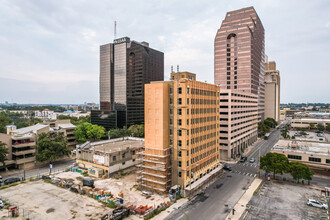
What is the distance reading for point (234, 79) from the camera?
457 feet

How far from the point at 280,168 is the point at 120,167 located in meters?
50.7

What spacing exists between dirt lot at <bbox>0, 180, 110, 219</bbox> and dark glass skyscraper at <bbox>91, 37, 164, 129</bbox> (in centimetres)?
8863

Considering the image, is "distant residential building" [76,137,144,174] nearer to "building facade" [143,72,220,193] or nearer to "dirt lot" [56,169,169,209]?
"dirt lot" [56,169,169,209]

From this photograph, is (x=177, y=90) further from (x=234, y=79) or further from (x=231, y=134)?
(x=234, y=79)

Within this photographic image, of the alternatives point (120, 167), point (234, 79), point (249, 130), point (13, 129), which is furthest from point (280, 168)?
point (13, 129)

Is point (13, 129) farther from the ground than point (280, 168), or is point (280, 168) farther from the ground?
point (13, 129)

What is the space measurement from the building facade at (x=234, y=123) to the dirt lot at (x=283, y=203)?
3023 cm

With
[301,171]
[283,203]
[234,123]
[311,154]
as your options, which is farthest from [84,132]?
[311,154]

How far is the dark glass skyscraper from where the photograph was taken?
144 m

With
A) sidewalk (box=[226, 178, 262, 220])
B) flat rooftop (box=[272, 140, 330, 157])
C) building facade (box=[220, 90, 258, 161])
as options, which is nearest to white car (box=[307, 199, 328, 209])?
sidewalk (box=[226, 178, 262, 220])

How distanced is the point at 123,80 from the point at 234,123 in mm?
97022

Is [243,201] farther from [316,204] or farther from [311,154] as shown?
[311,154]

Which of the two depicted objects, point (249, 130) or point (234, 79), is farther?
point (234, 79)

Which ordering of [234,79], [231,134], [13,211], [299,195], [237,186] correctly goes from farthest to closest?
[234,79] < [231,134] < [237,186] < [299,195] < [13,211]
